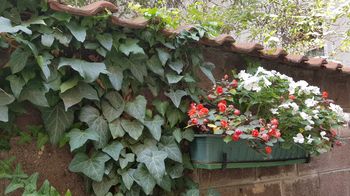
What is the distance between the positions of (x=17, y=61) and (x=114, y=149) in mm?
609

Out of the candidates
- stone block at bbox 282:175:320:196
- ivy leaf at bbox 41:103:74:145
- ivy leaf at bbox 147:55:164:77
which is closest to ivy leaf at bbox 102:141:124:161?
ivy leaf at bbox 41:103:74:145

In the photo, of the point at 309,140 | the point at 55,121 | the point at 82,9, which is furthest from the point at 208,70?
the point at 55,121

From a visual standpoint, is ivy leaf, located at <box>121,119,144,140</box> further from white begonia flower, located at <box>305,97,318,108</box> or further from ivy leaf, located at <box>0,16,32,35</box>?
white begonia flower, located at <box>305,97,318,108</box>

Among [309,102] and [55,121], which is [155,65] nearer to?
[55,121]

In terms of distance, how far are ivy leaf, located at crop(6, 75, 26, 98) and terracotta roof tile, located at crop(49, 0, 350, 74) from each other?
0.36 m

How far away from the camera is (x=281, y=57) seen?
A: 2.49 meters

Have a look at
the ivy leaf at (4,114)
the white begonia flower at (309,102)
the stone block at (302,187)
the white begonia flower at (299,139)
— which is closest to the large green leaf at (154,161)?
the ivy leaf at (4,114)

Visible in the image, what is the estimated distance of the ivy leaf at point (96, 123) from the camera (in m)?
1.68

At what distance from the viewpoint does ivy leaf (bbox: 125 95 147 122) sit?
70.3 inches

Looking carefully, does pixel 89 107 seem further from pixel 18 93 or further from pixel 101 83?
pixel 18 93

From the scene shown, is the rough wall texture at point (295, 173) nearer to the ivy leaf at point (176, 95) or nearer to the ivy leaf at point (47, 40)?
the ivy leaf at point (176, 95)

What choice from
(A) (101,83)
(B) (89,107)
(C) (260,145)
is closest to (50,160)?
(B) (89,107)

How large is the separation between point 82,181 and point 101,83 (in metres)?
0.53

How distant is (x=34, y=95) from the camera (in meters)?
1.54
